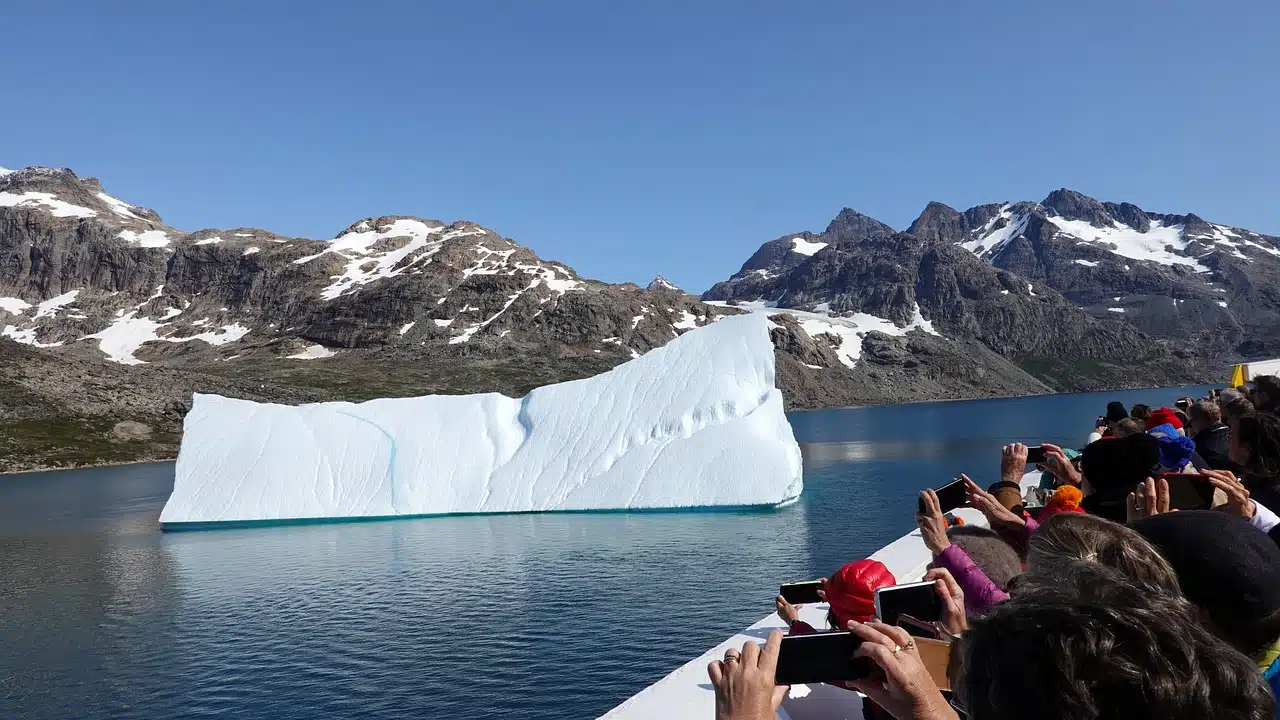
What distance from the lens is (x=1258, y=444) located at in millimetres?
6008

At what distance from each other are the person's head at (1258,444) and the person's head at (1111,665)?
17.8 feet

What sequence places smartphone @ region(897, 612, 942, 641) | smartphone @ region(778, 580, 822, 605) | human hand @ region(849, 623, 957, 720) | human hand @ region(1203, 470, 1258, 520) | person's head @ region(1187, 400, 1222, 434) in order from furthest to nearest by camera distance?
person's head @ region(1187, 400, 1222, 434) → smartphone @ region(778, 580, 822, 605) → human hand @ region(1203, 470, 1258, 520) → smartphone @ region(897, 612, 942, 641) → human hand @ region(849, 623, 957, 720)

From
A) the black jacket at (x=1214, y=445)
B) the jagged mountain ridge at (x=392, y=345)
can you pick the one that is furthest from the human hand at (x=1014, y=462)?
the jagged mountain ridge at (x=392, y=345)

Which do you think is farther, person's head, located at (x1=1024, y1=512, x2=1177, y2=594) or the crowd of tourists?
person's head, located at (x1=1024, y1=512, x2=1177, y2=594)

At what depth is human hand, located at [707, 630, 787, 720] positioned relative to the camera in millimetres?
2727

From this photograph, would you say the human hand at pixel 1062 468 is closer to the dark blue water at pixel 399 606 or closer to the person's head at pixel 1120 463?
the person's head at pixel 1120 463

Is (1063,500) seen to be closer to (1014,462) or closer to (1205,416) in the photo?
(1014,462)

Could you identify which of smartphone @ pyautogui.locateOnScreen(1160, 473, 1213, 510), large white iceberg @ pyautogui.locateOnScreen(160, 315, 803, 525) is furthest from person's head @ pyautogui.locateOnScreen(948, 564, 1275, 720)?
large white iceberg @ pyautogui.locateOnScreen(160, 315, 803, 525)

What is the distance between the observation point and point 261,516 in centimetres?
3753

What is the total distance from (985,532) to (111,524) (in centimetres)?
4879

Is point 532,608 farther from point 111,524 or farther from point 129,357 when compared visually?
point 129,357

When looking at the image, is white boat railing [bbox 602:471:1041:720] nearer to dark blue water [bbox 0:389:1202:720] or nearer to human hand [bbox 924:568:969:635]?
human hand [bbox 924:568:969:635]

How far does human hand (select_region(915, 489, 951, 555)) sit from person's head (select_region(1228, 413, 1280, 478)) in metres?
2.56

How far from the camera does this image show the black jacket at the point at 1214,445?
8.77 m
